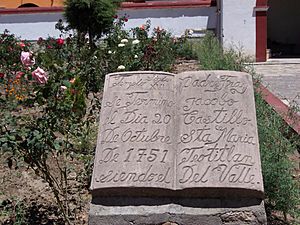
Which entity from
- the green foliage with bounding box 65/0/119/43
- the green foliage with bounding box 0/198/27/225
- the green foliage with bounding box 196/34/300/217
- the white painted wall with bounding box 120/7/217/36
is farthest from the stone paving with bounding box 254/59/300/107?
the green foliage with bounding box 0/198/27/225

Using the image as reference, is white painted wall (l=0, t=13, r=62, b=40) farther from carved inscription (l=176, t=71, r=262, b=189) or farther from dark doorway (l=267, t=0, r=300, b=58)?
carved inscription (l=176, t=71, r=262, b=189)

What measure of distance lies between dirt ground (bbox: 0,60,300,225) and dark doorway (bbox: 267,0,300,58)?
41.1 ft

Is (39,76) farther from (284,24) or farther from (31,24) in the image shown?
(284,24)

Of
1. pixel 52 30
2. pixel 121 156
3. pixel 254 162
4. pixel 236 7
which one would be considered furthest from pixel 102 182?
pixel 52 30

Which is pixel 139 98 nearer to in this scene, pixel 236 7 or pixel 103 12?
pixel 103 12

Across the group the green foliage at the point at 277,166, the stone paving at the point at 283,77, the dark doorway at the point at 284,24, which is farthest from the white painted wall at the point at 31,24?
the green foliage at the point at 277,166

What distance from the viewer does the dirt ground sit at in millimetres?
3990

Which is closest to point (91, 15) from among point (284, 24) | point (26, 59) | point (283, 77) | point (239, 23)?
point (283, 77)

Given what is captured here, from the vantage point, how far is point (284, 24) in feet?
56.7

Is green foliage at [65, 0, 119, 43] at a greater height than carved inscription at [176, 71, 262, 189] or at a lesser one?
greater

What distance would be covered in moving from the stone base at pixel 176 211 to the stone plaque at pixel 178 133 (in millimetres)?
111

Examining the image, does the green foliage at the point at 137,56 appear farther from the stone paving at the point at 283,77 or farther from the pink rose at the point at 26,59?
the pink rose at the point at 26,59

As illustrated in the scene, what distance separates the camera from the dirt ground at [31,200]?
3.99 m

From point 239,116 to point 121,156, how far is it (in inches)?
A: 29.0
